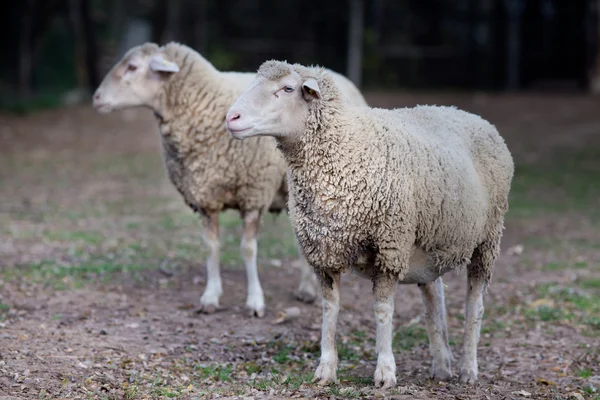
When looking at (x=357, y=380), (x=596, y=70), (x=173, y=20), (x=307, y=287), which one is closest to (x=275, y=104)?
(x=357, y=380)

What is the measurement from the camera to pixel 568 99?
2156 centimetres

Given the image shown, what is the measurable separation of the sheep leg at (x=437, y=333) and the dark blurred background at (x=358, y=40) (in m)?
18.5

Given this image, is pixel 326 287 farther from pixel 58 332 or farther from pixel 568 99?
pixel 568 99

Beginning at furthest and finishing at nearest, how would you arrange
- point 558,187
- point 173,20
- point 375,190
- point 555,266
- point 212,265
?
point 173,20, point 558,187, point 555,266, point 212,265, point 375,190

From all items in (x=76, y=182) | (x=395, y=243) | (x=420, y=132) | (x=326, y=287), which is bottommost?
(x=76, y=182)

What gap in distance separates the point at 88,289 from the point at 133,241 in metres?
2.41

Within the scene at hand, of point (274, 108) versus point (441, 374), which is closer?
point (274, 108)

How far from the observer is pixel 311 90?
18.3 feet

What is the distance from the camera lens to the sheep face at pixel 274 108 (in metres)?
5.52

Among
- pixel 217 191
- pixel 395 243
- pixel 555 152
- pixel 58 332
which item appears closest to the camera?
pixel 395 243

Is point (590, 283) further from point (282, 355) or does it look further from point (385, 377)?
point (385, 377)

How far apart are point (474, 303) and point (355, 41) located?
1891cm

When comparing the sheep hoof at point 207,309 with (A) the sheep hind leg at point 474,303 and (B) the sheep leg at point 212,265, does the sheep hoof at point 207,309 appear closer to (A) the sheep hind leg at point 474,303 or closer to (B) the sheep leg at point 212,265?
(B) the sheep leg at point 212,265

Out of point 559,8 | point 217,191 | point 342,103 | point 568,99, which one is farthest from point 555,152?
point 342,103
